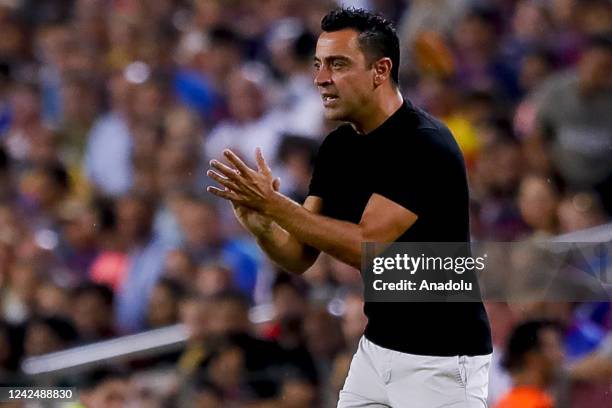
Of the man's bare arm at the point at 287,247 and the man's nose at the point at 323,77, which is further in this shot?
the man's bare arm at the point at 287,247

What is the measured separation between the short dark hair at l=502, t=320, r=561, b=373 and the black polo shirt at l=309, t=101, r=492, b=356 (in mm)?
1754

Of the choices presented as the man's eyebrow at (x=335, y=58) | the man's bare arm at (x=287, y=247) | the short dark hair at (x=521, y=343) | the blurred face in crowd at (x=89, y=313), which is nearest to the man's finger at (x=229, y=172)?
the man's bare arm at (x=287, y=247)

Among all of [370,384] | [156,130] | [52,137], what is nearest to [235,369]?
[370,384]

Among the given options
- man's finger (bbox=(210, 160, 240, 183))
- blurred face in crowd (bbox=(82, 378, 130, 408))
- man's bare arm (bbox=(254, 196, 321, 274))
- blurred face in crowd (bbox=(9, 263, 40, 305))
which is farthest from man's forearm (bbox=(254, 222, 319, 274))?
blurred face in crowd (bbox=(9, 263, 40, 305))

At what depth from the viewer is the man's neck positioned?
509 cm

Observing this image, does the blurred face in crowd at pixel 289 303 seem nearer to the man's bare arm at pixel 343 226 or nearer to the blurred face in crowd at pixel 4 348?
the blurred face in crowd at pixel 4 348

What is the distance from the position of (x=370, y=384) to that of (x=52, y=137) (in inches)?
245

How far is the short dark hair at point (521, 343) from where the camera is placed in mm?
6805

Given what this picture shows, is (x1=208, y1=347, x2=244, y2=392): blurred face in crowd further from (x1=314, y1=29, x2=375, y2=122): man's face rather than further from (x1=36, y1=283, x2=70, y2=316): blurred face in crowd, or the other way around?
(x1=314, y1=29, x2=375, y2=122): man's face

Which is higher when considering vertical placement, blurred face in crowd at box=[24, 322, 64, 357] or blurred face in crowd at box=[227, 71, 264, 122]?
blurred face in crowd at box=[227, 71, 264, 122]

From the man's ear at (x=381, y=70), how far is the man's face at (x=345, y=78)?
0.02 meters

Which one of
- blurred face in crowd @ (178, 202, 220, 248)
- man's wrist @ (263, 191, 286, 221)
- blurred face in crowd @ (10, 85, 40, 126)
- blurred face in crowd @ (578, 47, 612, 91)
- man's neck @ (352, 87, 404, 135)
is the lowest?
man's wrist @ (263, 191, 286, 221)

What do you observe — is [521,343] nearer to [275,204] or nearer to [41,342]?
[275,204]

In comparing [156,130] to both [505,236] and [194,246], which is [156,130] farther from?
[505,236]
